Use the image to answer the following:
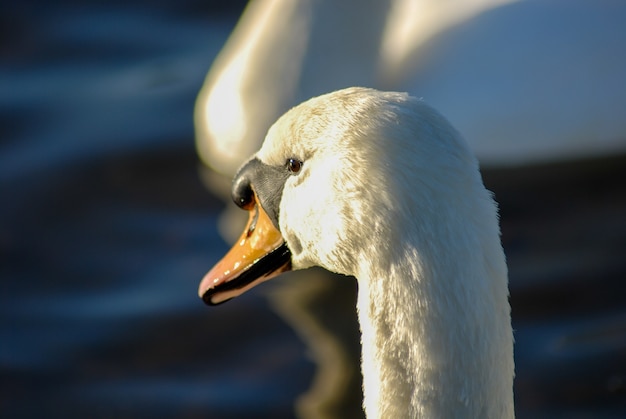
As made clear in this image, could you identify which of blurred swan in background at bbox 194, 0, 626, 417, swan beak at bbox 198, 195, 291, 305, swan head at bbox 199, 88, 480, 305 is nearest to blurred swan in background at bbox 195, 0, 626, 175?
blurred swan in background at bbox 194, 0, 626, 417

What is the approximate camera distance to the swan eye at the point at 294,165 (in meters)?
3.27

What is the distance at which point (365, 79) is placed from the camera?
6.24 metres

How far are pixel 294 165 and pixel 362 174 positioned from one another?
1.25 feet

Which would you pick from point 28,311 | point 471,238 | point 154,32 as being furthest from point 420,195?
point 154,32

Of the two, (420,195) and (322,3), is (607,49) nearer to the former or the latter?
(322,3)

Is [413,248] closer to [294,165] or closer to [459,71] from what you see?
[294,165]

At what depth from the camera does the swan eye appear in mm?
3270

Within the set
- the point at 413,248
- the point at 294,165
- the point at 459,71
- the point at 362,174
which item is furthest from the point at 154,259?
the point at 413,248

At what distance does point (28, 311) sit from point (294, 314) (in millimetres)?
1066

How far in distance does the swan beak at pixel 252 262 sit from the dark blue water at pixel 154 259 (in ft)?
2.65

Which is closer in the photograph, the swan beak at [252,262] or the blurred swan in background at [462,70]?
the swan beak at [252,262]

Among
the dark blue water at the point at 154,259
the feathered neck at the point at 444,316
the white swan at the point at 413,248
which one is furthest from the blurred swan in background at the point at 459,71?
the feathered neck at the point at 444,316

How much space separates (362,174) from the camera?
9.67ft

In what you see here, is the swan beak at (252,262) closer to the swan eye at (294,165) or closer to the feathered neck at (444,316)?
the swan eye at (294,165)
